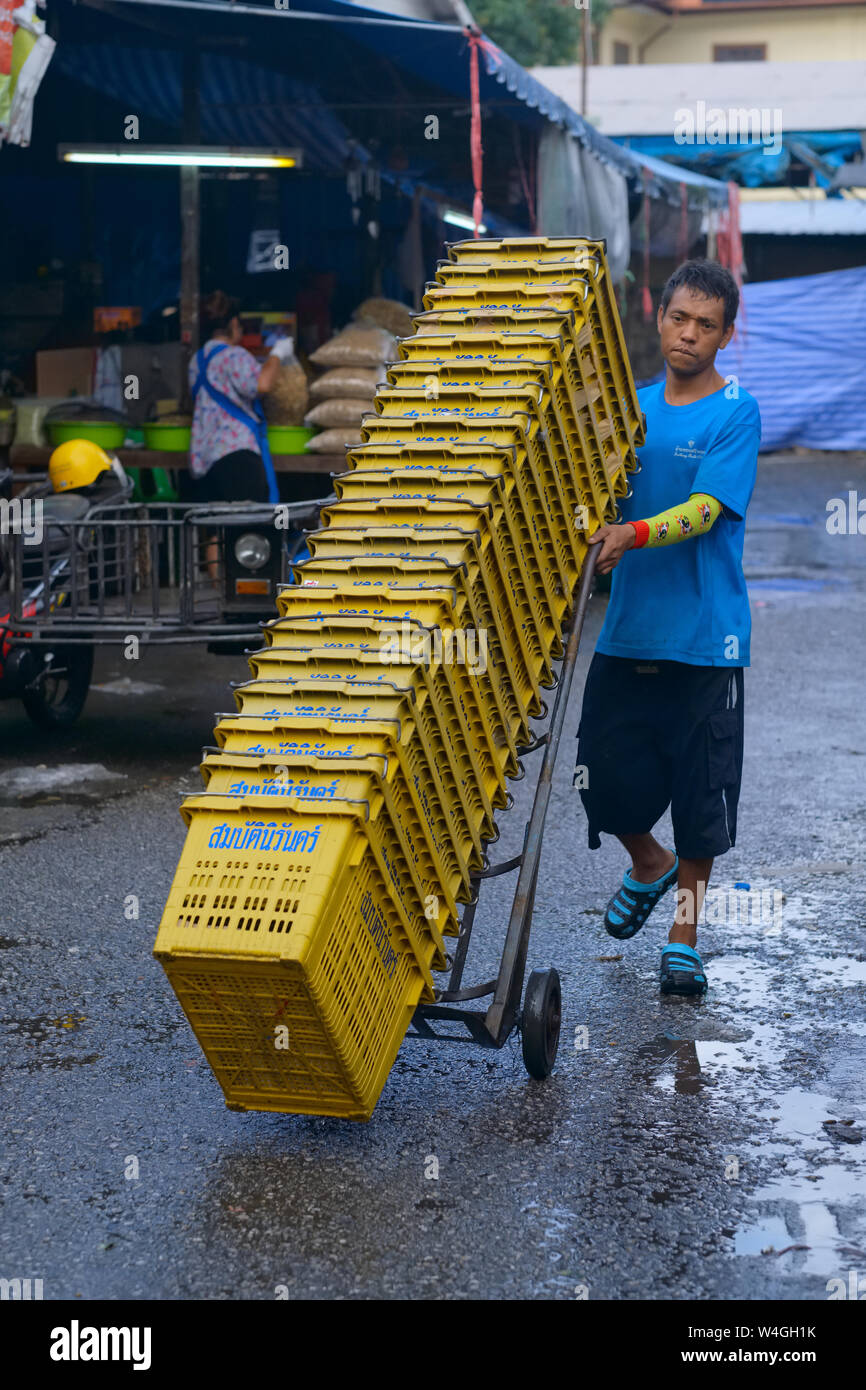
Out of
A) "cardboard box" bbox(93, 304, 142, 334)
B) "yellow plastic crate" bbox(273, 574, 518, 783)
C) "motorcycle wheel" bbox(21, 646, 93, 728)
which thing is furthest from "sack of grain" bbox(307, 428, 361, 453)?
"yellow plastic crate" bbox(273, 574, 518, 783)

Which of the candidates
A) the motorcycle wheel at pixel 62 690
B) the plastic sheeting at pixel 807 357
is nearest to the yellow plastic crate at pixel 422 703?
the motorcycle wheel at pixel 62 690

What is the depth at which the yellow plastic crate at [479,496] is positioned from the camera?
3951mm

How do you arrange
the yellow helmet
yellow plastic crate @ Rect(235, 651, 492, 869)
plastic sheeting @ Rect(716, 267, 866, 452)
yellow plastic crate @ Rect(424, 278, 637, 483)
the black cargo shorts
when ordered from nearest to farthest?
yellow plastic crate @ Rect(235, 651, 492, 869), yellow plastic crate @ Rect(424, 278, 637, 483), the black cargo shorts, the yellow helmet, plastic sheeting @ Rect(716, 267, 866, 452)

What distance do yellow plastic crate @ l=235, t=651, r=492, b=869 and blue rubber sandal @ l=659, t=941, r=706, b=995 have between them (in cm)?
104

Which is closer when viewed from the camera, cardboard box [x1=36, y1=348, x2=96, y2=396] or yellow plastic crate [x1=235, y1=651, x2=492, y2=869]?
yellow plastic crate [x1=235, y1=651, x2=492, y2=869]

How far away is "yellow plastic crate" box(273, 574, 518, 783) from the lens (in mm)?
3762

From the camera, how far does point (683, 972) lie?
4754 mm

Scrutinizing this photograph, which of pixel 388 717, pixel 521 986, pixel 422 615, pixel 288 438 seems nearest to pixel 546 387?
pixel 422 615

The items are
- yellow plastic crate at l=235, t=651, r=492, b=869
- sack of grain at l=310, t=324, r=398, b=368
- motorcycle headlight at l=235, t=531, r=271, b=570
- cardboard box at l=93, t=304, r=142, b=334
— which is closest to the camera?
yellow plastic crate at l=235, t=651, r=492, b=869

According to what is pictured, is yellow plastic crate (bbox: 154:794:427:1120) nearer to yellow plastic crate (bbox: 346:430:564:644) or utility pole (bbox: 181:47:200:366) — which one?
yellow plastic crate (bbox: 346:430:564:644)

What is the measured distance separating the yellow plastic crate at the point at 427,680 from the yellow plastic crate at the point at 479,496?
1.44ft

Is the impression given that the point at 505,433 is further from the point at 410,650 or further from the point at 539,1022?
the point at 539,1022
